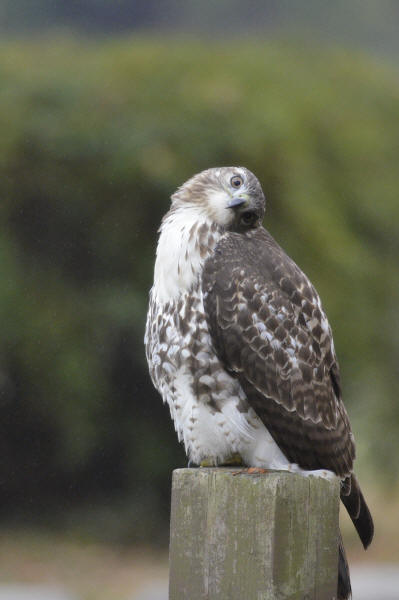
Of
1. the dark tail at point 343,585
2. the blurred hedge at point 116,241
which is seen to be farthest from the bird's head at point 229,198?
the blurred hedge at point 116,241

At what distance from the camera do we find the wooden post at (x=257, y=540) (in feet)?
7.39

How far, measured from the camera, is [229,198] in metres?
3.44

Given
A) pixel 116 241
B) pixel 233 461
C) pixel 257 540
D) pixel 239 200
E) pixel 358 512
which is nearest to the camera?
pixel 257 540

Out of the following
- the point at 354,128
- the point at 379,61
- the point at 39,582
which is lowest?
the point at 39,582

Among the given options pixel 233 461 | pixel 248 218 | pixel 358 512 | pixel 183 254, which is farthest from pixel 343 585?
pixel 248 218

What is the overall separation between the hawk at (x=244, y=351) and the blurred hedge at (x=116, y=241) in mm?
3972

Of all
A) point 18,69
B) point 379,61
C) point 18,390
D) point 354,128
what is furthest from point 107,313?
point 379,61

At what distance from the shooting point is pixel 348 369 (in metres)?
7.75

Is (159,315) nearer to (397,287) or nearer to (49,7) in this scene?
(397,287)

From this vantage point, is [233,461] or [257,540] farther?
[233,461]

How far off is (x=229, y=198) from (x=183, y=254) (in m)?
0.25

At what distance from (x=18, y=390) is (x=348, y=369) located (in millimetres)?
2507

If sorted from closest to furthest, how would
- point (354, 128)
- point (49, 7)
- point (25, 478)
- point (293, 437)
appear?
point (293, 437)
point (25, 478)
point (354, 128)
point (49, 7)

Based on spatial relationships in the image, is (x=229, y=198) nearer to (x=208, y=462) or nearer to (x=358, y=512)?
(x=208, y=462)
